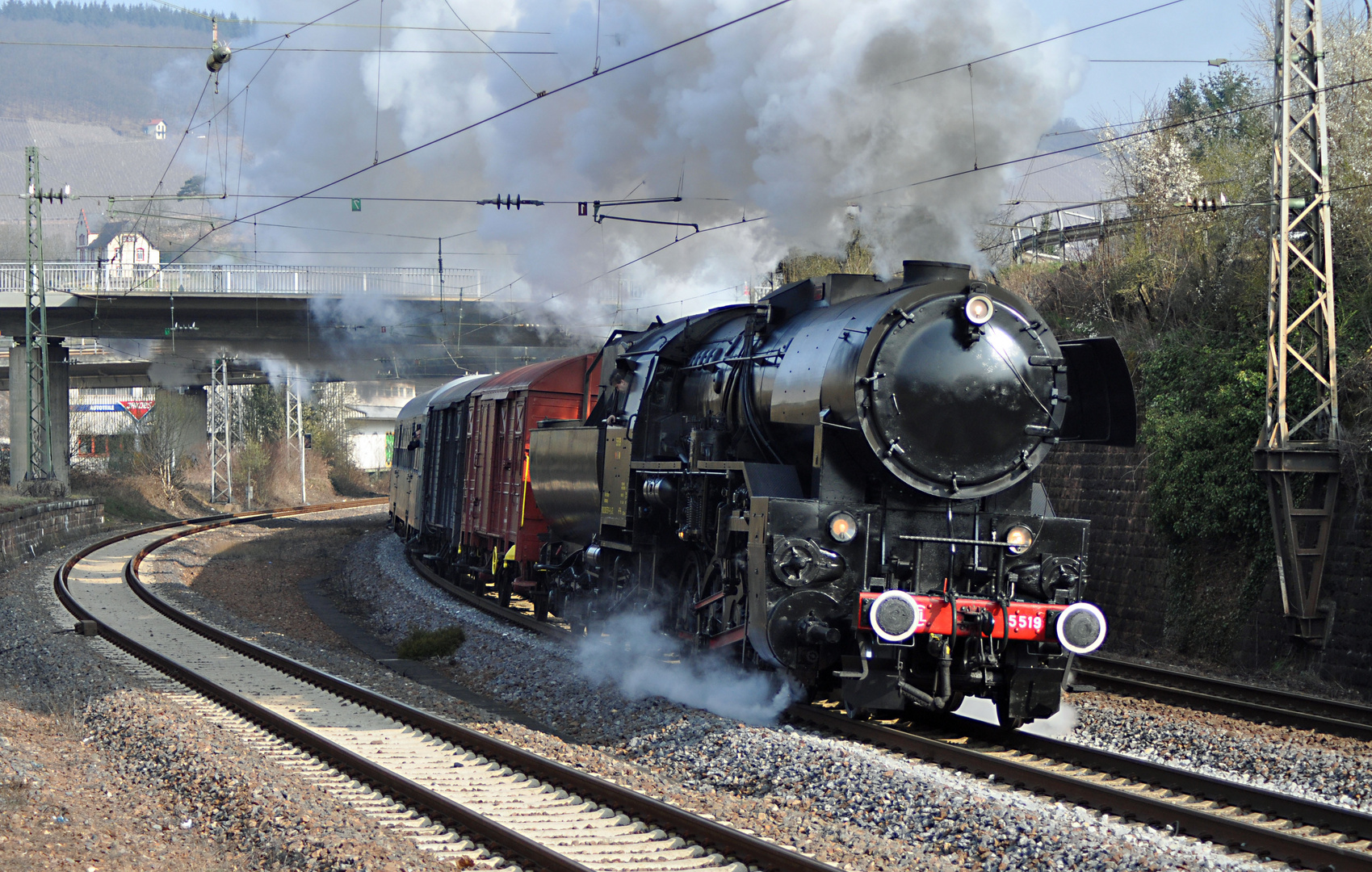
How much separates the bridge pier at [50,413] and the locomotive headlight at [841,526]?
2974 cm

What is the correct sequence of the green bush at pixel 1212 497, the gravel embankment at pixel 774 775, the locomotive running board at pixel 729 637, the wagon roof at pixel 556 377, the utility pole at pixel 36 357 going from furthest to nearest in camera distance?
the utility pole at pixel 36 357 < the wagon roof at pixel 556 377 < the green bush at pixel 1212 497 < the locomotive running board at pixel 729 637 < the gravel embankment at pixel 774 775

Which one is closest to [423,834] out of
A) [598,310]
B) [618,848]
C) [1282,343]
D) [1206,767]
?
[618,848]

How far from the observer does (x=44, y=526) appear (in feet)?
82.1

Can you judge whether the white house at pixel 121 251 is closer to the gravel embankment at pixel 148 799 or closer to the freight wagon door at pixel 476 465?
the freight wagon door at pixel 476 465

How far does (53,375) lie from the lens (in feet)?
114

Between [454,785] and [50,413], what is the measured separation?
31227 millimetres

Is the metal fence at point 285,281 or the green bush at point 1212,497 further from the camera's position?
the metal fence at point 285,281

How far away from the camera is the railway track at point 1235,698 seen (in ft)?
27.7

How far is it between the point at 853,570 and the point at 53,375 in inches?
1349

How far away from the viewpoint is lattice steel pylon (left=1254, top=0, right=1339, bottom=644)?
11.1 m

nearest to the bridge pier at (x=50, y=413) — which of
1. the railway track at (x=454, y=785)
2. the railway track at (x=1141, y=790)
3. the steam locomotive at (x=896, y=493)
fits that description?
the railway track at (x=454, y=785)

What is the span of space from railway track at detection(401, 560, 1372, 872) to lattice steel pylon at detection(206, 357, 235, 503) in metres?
34.6

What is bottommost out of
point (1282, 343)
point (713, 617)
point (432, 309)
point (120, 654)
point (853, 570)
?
point (120, 654)

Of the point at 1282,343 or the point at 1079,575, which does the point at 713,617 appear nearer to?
the point at 1079,575
